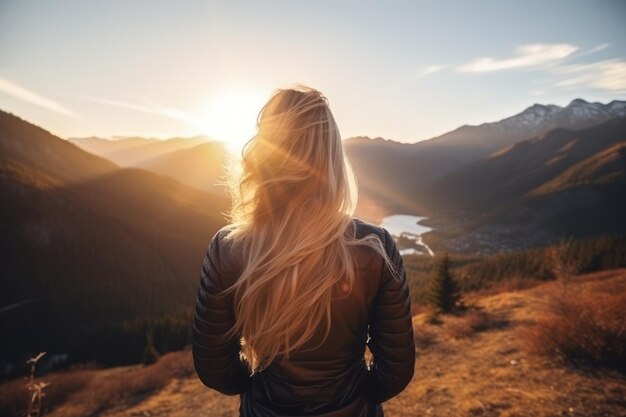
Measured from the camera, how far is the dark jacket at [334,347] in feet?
5.75

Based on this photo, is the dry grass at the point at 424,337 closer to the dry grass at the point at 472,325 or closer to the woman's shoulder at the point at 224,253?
the dry grass at the point at 472,325

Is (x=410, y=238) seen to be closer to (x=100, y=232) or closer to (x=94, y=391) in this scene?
(x=100, y=232)

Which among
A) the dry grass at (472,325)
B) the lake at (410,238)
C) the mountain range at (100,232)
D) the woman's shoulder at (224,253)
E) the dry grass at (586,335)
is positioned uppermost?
the woman's shoulder at (224,253)

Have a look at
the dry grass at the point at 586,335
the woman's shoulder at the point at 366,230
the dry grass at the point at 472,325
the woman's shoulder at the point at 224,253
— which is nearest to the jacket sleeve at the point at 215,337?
the woman's shoulder at the point at 224,253

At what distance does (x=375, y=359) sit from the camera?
2.14 meters

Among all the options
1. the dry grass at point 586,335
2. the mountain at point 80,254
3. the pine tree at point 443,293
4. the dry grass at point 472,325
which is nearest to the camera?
the dry grass at point 586,335

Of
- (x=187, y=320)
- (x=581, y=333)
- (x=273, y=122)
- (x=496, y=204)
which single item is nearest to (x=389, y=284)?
(x=273, y=122)

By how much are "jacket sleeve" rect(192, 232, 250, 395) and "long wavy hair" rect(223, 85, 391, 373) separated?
0.10 m

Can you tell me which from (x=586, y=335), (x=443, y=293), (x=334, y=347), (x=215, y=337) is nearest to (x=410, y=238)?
(x=443, y=293)

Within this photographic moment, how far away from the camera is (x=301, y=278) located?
1.67 m

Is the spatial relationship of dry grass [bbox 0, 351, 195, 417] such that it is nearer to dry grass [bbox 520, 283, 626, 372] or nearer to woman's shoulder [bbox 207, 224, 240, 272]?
dry grass [bbox 520, 283, 626, 372]

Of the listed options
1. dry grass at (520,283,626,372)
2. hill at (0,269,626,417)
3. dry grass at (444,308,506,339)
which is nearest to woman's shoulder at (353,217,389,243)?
hill at (0,269,626,417)

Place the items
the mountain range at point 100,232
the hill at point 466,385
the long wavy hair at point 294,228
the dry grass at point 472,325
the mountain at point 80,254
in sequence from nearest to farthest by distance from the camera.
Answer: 1. the long wavy hair at point 294,228
2. the hill at point 466,385
3. the dry grass at point 472,325
4. the mountain at point 80,254
5. the mountain range at point 100,232

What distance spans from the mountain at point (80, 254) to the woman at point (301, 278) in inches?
2170
